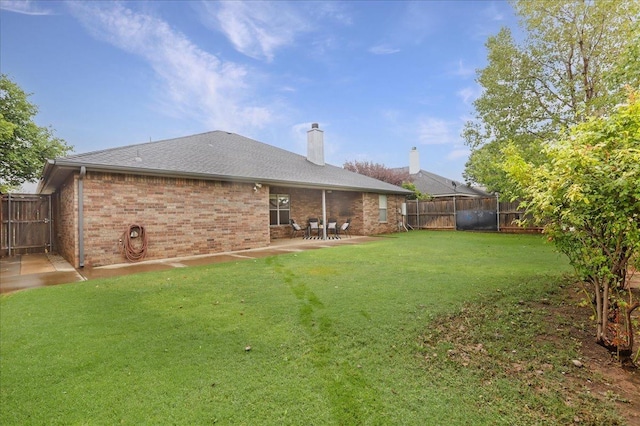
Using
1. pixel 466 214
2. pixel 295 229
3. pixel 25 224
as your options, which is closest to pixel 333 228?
pixel 295 229

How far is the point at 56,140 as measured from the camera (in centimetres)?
2058

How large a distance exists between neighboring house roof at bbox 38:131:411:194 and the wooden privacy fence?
2421mm

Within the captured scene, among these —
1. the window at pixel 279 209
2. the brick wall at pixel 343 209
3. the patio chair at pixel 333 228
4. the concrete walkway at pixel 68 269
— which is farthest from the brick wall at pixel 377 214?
the concrete walkway at pixel 68 269

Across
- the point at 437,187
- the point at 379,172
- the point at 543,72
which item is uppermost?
the point at 543,72

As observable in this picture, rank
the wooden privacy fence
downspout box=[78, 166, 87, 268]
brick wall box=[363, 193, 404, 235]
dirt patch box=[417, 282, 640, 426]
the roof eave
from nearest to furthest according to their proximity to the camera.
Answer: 1. dirt patch box=[417, 282, 640, 426]
2. the roof eave
3. downspout box=[78, 166, 87, 268]
4. the wooden privacy fence
5. brick wall box=[363, 193, 404, 235]

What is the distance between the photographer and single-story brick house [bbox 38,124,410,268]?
8.27 meters

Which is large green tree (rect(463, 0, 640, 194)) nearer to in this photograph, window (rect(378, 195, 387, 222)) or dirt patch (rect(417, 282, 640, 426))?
window (rect(378, 195, 387, 222))

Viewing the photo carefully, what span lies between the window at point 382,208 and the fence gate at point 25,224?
49.1 ft

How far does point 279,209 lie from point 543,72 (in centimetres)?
1346

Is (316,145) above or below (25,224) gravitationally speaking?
above

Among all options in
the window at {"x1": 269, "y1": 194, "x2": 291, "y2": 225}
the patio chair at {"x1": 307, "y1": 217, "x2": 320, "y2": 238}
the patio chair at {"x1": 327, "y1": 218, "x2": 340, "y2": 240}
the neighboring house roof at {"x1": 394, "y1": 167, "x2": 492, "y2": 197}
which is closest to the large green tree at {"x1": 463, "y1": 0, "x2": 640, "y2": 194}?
the patio chair at {"x1": 327, "y1": 218, "x2": 340, "y2": 240}

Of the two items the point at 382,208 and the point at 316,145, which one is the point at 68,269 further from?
the point at 382,208

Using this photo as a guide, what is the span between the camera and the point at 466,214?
59.0 ft

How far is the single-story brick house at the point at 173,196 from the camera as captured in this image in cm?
827
